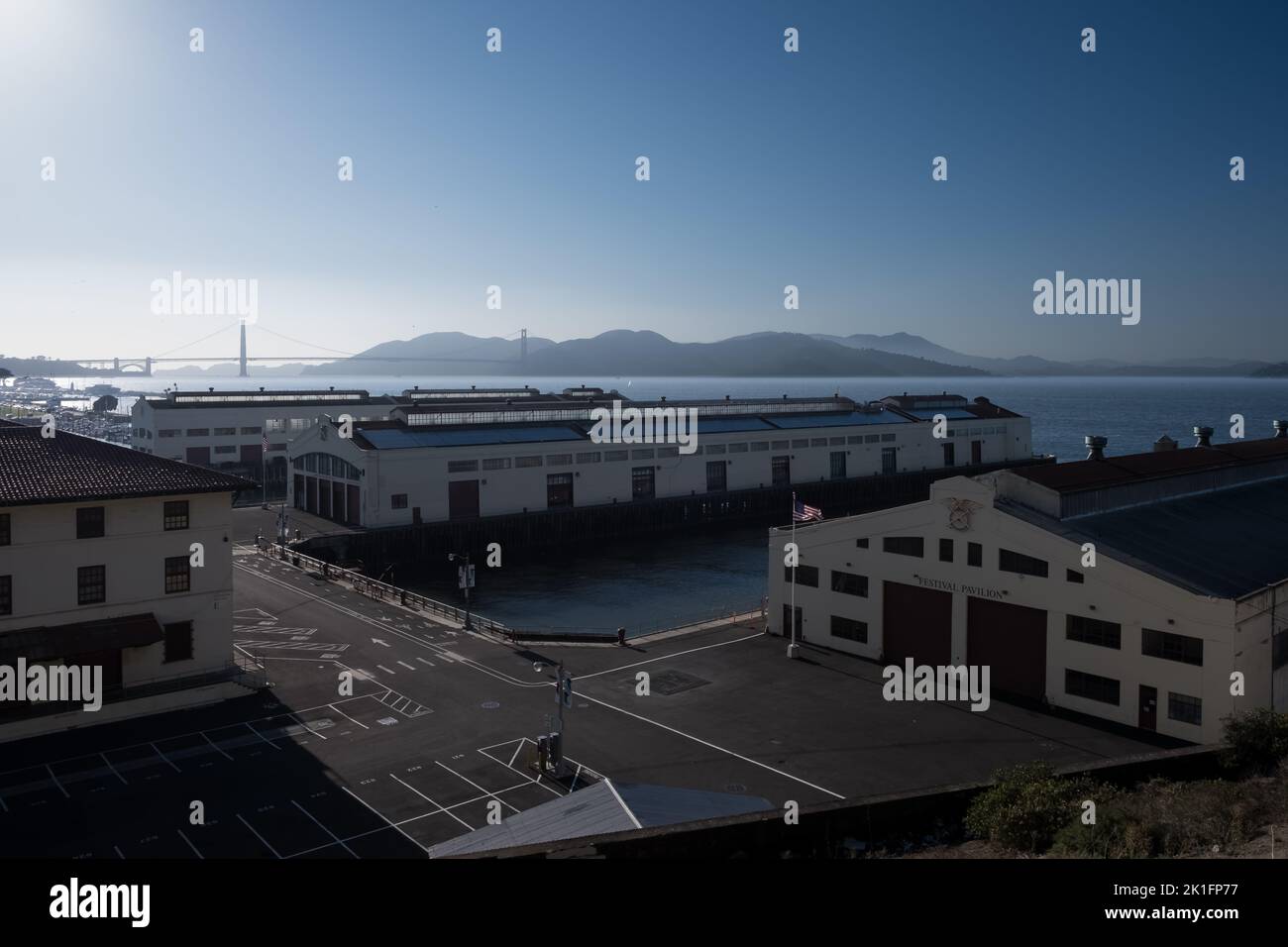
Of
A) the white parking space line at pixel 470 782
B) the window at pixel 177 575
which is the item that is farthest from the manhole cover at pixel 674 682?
the window at pixel 177 575

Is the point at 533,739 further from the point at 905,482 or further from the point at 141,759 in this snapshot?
the point at 905,482

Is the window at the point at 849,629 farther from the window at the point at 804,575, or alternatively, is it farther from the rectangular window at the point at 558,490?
the rectangular window at the point at 558,490

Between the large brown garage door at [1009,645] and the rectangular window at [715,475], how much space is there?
203 feet

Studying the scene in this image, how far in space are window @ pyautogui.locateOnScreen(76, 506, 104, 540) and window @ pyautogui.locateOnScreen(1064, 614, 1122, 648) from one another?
3716cm

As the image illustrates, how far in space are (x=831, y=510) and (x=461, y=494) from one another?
4440 centimetres

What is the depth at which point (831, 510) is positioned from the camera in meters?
107

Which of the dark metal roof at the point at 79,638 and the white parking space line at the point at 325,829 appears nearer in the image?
the white parking space line at the point at 325,829

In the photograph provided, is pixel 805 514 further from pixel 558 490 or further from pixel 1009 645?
pixel 558 490

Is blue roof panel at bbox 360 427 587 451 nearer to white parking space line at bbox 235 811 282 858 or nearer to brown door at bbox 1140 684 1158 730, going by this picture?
white parking space line at bbox 235 811 282 858

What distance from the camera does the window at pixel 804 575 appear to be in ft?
148

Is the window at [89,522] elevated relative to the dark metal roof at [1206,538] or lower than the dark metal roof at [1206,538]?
elevated
